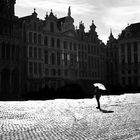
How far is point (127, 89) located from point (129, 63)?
100ft

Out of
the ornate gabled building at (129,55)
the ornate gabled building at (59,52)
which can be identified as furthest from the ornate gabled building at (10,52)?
the ornate gabled building at (129,55)

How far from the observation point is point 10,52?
189 feet

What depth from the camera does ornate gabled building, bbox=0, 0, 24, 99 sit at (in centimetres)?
5659

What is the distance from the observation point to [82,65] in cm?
8112

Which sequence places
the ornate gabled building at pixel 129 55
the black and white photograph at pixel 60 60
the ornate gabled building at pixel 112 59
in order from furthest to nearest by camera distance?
1. the ornate gabled building at pixel 112 59
2. the ornate gabled building at pixel 129 55
3. the black and white photograph at pixel 60 60

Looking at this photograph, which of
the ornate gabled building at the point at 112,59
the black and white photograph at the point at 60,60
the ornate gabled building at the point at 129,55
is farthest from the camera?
the ornate gabled building at the point at 112,59

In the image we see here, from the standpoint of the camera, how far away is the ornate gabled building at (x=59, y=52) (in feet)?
212

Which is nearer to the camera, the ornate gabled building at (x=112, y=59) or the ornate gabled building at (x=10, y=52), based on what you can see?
the ornate gabled building at (x=10, y=52)

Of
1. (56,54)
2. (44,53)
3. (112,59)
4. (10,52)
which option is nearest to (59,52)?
(56,54)

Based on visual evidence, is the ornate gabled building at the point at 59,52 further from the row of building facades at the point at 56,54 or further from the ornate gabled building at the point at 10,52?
the ornate gabled building at the point at 10,52

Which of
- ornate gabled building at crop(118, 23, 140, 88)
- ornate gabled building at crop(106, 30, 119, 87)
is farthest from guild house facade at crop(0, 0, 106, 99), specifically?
ornate gabled building at crop(118, 23, 140, 88)

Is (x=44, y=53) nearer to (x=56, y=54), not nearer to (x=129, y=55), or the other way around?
(x=56, y=54)

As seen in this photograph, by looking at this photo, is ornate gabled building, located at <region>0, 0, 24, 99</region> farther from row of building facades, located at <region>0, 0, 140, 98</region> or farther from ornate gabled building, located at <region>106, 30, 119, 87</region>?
ornate gabled building, located at <region>106, 30, 119, 87</region>

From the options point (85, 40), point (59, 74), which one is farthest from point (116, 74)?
point (59, 74)
